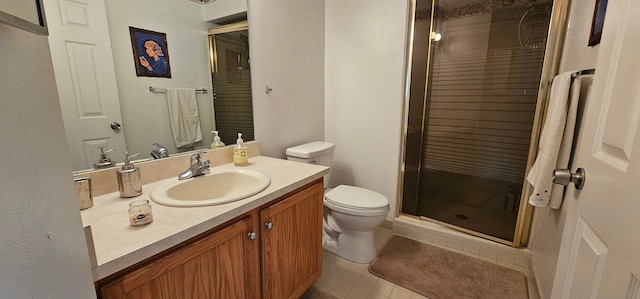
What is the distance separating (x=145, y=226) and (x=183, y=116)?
0.70 metres

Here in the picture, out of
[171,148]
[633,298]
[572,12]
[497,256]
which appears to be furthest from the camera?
[497,256]

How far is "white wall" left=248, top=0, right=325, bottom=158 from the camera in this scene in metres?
1.63

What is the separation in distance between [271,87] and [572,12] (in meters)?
1.81

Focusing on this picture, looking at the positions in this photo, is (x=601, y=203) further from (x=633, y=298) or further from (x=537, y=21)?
(x=537, y=21)

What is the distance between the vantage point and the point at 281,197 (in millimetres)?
1109

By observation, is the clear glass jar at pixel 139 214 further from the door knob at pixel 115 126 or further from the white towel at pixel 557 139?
the white towel at pixel 557 139

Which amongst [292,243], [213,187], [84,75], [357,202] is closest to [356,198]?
[357,202]

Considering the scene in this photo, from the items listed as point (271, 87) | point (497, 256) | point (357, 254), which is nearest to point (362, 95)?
point (271, 87)

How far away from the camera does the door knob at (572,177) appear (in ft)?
2.23

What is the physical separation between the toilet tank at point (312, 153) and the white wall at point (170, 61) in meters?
0.57

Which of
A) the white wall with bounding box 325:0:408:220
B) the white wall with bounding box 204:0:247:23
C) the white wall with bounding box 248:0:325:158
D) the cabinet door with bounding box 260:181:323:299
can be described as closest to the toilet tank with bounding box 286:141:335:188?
the white wall with bounding box 248:0:325:158

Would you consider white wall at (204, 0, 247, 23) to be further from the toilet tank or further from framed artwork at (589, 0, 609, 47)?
framed artwork at (589, 0, 609, 47)

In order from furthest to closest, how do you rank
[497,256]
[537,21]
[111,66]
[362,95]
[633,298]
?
[362,95] → [497,256] → [537,21] → [111,66] → [633,298]

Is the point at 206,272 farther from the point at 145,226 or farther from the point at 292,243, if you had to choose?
the point at 292,243
